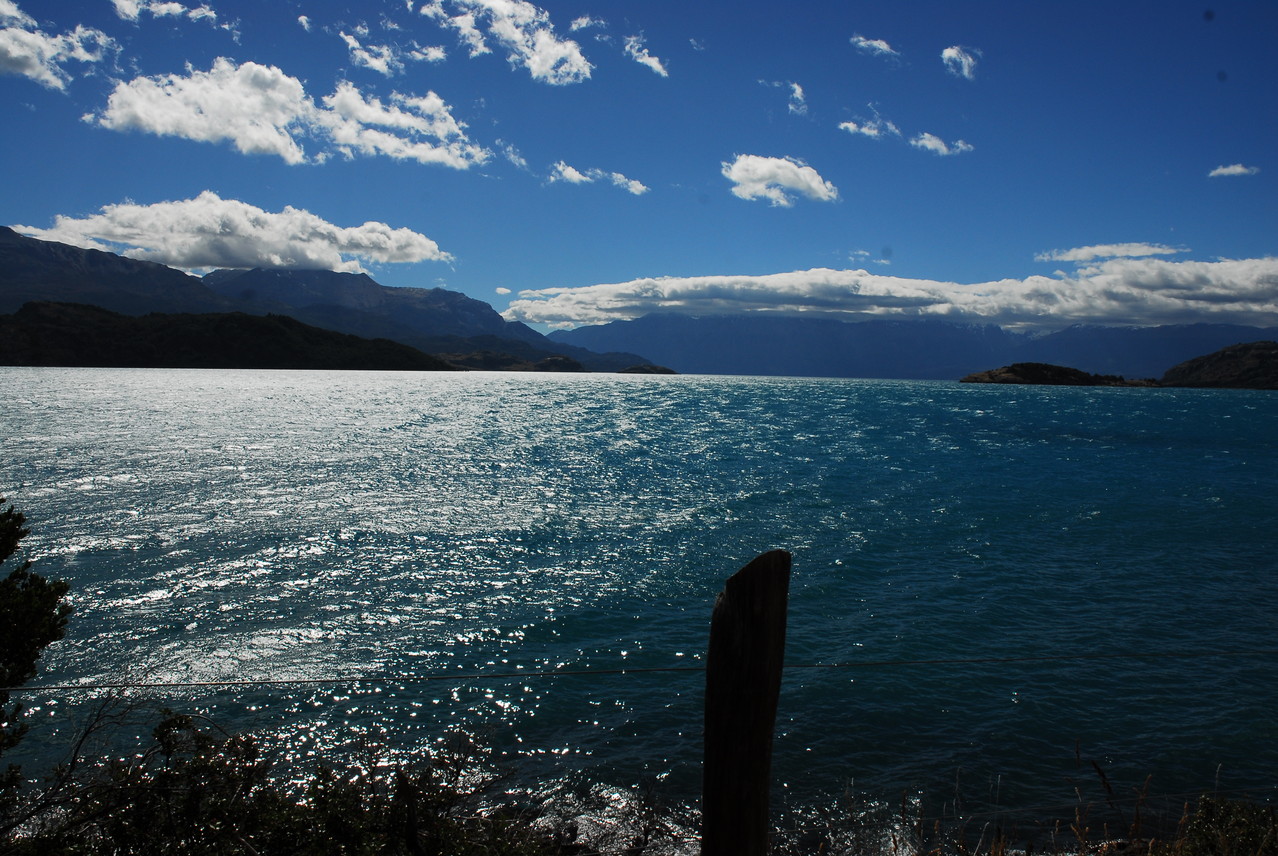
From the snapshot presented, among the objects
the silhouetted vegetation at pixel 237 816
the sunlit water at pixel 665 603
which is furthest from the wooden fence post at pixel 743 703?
the sunlit water at pixel 665 603

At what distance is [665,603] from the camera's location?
23.1m

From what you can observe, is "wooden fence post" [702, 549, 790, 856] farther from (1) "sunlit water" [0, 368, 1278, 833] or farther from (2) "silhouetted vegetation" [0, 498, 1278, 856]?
(1) "sunlit water" [0, 368, 1278, 833]

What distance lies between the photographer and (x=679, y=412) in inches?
4520

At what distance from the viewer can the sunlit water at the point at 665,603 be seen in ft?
48.9

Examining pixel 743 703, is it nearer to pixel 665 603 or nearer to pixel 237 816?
pixel 237 816

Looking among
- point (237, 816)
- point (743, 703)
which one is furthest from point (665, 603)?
point (743, 703)

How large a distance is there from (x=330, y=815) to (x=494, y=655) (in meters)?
11.0

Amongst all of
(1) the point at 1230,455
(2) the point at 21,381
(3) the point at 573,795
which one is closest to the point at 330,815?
(3) the point at 573,795

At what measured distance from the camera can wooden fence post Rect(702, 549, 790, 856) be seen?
15.1ft

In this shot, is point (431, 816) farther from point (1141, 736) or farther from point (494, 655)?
point (1141, 736)

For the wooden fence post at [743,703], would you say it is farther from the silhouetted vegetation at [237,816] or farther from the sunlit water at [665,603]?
the sunlit water at [665,603]

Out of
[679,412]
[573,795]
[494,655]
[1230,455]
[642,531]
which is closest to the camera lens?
[573,795]

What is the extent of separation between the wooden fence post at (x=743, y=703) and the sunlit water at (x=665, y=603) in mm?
4499

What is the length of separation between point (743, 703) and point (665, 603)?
18770 millimetres
